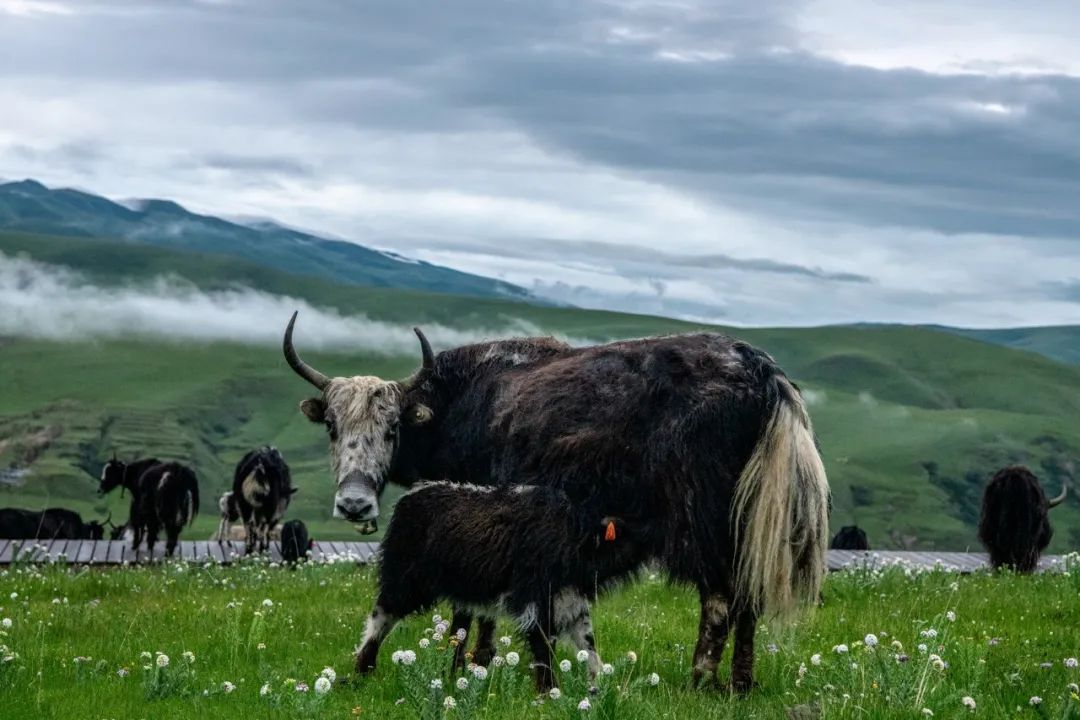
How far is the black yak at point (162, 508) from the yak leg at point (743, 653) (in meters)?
15.8

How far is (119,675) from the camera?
9.43 metres

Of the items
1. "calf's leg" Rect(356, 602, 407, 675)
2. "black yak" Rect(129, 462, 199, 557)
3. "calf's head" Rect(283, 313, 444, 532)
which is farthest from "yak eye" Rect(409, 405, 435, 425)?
"black yak" Rect(129, 462, 199, 557)

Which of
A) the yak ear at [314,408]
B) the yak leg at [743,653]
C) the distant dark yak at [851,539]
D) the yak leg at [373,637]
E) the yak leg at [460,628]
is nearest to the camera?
the yak leg at [743,653]

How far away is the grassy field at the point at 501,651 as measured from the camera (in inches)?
299

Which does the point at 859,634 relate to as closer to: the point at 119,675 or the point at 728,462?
the point at 728,462

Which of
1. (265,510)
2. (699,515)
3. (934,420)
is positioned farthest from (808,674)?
(934,420)

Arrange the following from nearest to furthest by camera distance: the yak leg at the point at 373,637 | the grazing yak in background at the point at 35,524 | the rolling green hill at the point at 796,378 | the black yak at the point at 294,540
Answer: the yak leg at the point at 373,637, the black yak at the point at 294,540, the grazing yak in background at the point at 35,524, the rolling green hill at the point at 796,378

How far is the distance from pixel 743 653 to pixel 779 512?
3.26 feet

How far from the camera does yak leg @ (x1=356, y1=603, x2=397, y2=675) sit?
995 cm

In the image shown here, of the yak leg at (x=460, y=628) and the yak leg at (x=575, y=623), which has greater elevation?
the yak leg at (x=575, y=623)

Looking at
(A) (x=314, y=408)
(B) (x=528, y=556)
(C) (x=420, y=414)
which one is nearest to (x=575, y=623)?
(B) (x=528, y=556)

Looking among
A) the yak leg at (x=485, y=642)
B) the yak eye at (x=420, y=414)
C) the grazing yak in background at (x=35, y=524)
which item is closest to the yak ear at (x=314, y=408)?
the yak eye at (x=420, y=414)

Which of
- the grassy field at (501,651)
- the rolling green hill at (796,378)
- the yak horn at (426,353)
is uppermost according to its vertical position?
the yak horn at (426,353)

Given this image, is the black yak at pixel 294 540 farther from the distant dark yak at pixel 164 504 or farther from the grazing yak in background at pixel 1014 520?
the grazing yak in background at pixel 1014 520
